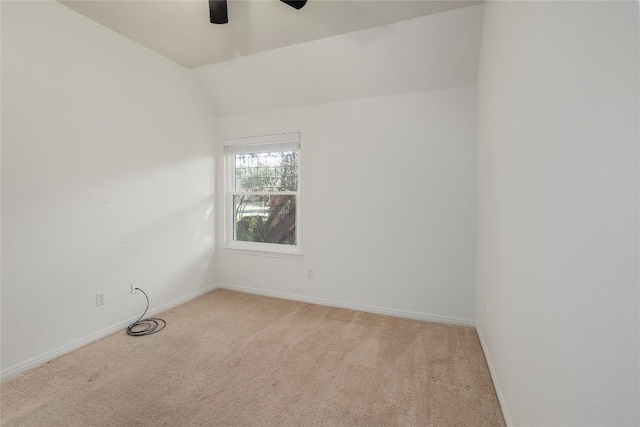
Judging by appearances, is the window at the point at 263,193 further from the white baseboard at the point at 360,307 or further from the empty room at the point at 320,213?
the white baseboard at the point at 360,307

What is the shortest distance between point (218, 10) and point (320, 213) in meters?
2.07

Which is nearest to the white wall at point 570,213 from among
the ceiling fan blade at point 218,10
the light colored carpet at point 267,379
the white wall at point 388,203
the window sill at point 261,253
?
the light colored carpet at point 267,379

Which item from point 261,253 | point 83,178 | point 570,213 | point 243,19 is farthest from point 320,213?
point 570,213

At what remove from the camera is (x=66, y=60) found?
2.19m

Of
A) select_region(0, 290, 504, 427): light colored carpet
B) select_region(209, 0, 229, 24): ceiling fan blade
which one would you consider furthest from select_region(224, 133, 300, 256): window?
select_region(209, 0, 229, 24): ceiling fan blade

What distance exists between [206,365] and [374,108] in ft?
9.31

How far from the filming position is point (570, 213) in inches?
33.4

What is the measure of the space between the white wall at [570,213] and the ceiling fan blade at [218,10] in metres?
1.86

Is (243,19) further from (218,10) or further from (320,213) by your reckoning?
(320,213)

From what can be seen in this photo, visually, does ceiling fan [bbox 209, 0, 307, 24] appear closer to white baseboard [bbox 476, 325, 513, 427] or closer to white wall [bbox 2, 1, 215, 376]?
white wall [bbox 2, 1, 215, 376]

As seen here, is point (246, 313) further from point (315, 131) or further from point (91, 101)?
point (91, 101)

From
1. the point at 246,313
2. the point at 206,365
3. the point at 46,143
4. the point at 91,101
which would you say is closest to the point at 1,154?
the point at 46,143

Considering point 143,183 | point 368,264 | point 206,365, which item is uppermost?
point 143,183

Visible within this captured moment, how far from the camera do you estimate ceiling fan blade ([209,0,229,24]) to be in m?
1.99
